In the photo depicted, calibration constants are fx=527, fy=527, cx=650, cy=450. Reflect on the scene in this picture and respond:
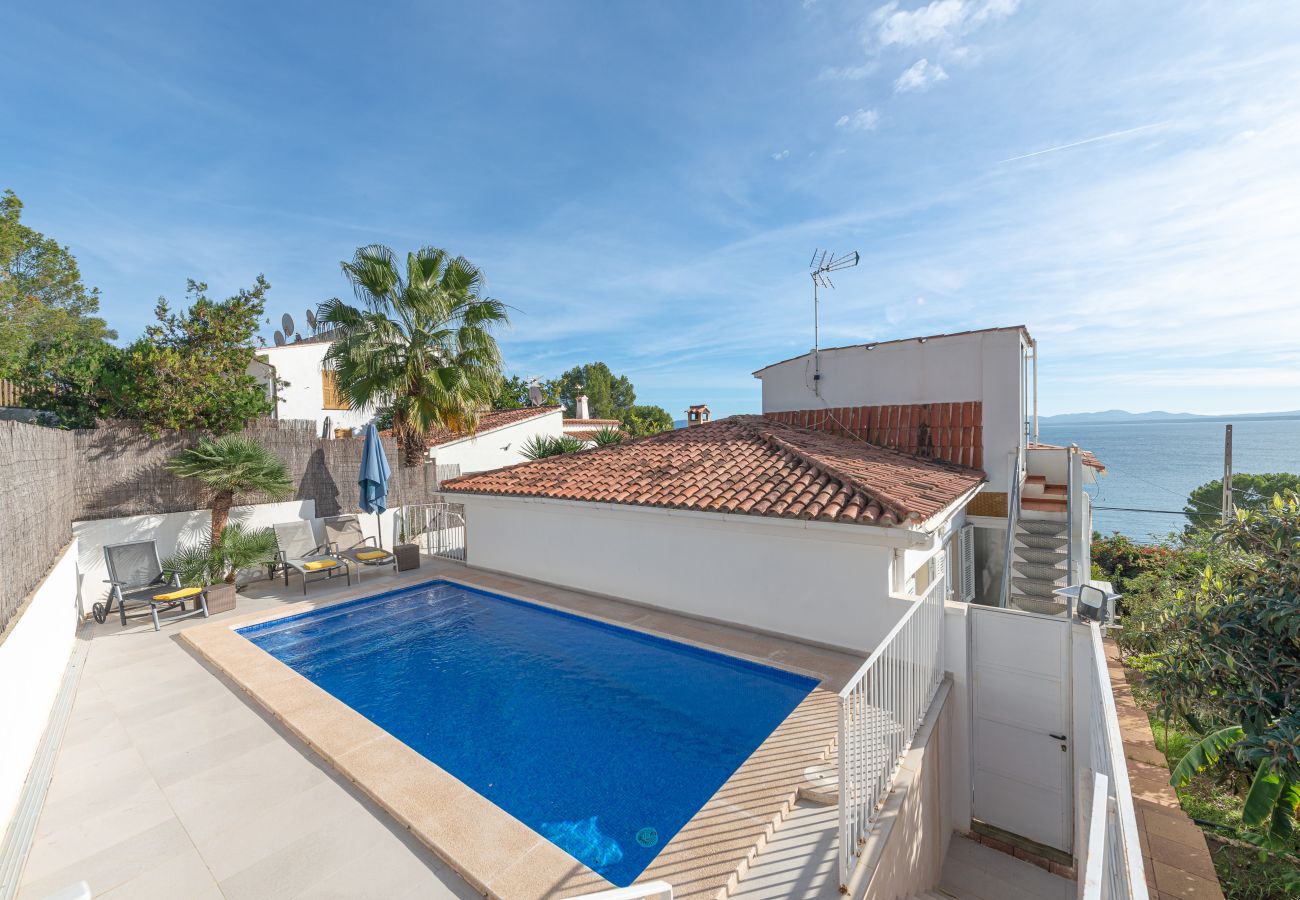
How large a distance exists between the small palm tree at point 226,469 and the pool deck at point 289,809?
5.23 metres

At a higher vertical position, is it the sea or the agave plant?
the agave plant

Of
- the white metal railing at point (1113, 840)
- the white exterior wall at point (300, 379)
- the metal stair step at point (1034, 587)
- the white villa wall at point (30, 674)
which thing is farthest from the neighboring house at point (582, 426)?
the white metal railing at point (1113, 840)

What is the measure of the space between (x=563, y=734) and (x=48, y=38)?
16.0 meters

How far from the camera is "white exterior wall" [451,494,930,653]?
8633mm

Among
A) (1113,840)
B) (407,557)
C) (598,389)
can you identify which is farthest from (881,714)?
(598,389)

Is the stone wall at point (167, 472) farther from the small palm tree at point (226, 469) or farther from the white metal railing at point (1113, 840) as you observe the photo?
the white metal railing at point (1113, 840)

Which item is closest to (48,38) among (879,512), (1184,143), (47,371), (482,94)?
(47,371)

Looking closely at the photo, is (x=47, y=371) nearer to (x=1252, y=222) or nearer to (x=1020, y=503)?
(x=1020, y=503)

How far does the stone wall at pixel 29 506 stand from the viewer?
6082 mm

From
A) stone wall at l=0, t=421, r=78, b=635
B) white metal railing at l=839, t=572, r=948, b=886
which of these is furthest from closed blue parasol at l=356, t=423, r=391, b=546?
white metal railing at l=839, t=572, r=948, b=886

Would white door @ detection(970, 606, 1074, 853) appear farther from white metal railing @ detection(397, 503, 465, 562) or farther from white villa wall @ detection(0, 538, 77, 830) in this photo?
white metal railing @ detection(397, 503, 465, 562)

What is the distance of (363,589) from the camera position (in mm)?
12883

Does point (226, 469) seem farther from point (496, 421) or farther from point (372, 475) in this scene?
point (496, 421)

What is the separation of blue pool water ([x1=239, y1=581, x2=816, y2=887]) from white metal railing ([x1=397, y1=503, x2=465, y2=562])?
4788mm
